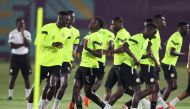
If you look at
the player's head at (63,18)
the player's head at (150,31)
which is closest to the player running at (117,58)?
the player's head at (150,31)

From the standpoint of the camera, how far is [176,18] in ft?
108

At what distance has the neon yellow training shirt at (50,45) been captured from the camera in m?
15.8

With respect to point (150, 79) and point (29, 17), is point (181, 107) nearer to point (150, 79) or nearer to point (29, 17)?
point (150, 79)

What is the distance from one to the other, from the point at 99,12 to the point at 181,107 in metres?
14.5

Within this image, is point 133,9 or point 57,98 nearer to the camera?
point 57,98

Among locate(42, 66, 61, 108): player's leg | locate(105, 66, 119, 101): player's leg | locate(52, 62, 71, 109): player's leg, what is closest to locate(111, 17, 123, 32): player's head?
locate(105, 66, 119, 101): player's leg

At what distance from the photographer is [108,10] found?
32.7 m

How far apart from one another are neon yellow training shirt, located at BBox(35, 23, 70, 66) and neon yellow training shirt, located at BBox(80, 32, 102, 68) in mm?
529

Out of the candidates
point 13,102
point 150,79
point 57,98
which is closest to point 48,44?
point 57,98

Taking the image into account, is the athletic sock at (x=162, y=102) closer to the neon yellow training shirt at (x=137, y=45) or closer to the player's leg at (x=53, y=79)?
the neon yellow training shirt at (x=137, y=45)

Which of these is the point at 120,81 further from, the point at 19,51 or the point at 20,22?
the point at 19,51

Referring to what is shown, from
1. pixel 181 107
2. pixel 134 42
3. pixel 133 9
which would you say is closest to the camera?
pixel 134 42

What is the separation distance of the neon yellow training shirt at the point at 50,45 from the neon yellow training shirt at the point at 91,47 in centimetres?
53

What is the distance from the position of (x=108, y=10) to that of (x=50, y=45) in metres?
17.0
